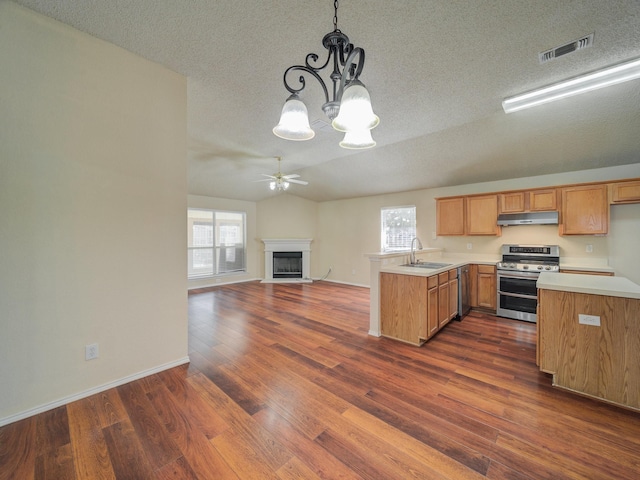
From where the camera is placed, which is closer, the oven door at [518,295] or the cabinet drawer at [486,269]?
the oven door at [518,295]

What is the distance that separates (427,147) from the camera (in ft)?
13.8

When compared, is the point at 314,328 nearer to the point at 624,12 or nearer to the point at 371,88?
the point at 371,88

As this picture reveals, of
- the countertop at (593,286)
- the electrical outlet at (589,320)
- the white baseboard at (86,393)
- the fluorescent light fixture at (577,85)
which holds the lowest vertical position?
the white baseboard at (86,393)

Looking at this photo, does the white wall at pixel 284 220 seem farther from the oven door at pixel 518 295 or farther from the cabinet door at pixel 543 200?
the cabinet door at pixel 543 200

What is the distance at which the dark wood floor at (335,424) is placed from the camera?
1430 mm

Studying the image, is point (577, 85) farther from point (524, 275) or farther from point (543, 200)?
point (524, 275)

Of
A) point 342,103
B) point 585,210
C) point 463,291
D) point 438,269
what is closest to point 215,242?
point 438,269

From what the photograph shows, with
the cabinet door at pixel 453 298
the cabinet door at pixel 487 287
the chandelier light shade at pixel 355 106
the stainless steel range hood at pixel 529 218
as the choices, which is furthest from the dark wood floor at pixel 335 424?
the stainless steel range hood at pixel 529 218

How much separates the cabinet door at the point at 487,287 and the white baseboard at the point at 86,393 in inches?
180

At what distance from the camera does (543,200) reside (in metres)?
4.06

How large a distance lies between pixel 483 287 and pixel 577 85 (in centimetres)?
304

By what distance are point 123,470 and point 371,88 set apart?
11.7 feet

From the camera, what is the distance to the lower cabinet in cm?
304

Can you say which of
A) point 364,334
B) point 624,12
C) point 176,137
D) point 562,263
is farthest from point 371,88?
point 562,263
